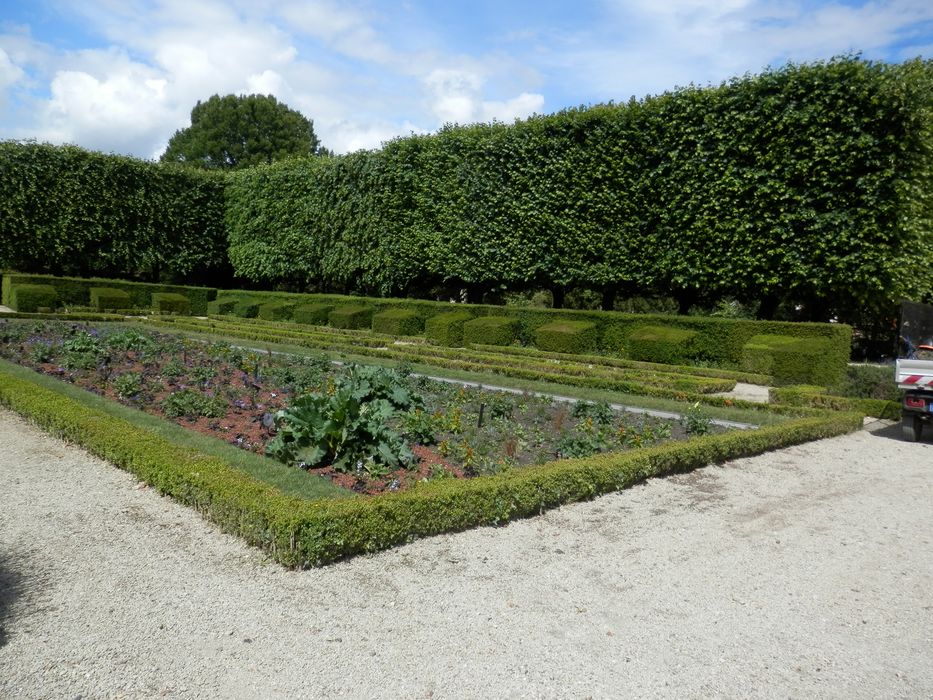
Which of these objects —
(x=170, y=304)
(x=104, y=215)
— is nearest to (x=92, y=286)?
(x=170, y=304)

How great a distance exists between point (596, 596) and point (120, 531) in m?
3.21

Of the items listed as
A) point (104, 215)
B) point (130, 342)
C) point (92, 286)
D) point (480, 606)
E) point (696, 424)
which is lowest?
point (480, 606)

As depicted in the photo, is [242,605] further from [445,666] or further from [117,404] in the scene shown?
[117,404]

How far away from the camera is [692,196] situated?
1914 centimetres

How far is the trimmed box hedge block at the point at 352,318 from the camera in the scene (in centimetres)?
2580

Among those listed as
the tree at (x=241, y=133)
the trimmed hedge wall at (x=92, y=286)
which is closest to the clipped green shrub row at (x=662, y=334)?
the trimmed hedge wall at (x=92, y=286)

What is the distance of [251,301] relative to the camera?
30734mm

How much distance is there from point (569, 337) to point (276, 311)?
47.2ft

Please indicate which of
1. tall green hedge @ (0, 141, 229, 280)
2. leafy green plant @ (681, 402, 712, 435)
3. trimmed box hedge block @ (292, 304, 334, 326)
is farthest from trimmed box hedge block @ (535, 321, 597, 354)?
tall green hedge @ (0, 141, 229, 280)

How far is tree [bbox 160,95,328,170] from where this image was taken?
47.7 m

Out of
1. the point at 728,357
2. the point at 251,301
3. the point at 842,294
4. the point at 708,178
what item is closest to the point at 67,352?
the point at 728,357

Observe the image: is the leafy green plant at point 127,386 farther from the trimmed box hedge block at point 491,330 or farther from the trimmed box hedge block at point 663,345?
the trimmed box hedge block at point 491,330

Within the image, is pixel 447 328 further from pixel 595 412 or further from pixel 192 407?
pixel 192 407

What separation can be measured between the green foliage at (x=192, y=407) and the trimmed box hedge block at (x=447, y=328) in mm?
13758
